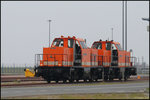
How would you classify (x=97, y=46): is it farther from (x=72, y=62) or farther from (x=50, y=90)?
(x=50, y=90)

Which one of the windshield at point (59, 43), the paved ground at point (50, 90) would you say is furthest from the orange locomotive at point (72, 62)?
the paved ground at point (50, 90)

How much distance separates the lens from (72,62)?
1351 inches

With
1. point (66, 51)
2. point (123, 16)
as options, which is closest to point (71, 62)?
point (66, 51)

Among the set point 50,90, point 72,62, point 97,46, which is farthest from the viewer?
point 97,46

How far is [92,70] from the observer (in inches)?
1431

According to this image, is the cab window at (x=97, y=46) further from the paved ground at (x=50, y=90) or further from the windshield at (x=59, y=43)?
the paved ground at (x=50, y=90)

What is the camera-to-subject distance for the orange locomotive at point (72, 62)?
33094 mm

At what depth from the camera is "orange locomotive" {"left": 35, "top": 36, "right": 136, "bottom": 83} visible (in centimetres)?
3309

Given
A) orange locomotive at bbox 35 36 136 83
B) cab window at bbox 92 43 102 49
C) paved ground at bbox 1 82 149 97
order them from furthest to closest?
cab window at bbox 92 43 102 49
orange locomotive at bbox 35 36 136 83
paved ground at bbox 1 82 149 97

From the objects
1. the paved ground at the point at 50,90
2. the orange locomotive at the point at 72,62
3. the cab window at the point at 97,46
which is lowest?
the paved ground at the point at 50,90

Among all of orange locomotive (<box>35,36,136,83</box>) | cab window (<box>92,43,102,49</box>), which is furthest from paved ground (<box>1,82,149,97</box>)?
cab window (<box>92,43,102,49</box>)

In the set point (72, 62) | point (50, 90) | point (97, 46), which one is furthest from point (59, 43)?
point (50, 90)

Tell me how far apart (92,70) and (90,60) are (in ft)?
3.27

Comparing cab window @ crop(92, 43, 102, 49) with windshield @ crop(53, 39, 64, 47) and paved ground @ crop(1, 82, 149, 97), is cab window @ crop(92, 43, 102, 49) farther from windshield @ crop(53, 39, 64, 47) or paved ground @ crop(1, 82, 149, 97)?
paved ground @ crop(1, 82, 149, 97)
